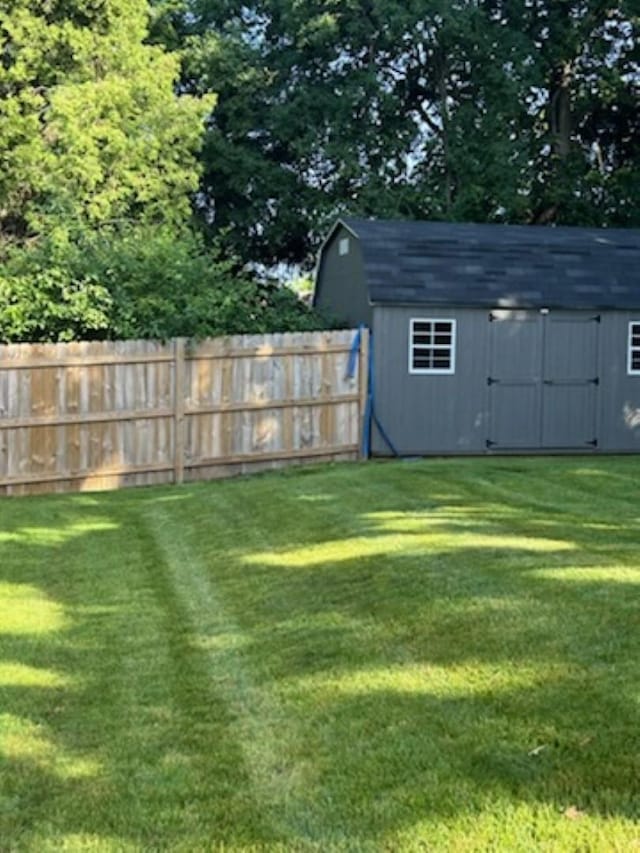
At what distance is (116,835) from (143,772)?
1.64 ft

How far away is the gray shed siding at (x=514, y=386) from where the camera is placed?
50.1ft

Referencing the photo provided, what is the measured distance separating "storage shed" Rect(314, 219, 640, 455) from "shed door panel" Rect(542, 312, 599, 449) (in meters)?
0.02

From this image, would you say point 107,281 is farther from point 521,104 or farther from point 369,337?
point 521,104

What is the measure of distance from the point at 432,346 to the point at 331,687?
11.5 meters

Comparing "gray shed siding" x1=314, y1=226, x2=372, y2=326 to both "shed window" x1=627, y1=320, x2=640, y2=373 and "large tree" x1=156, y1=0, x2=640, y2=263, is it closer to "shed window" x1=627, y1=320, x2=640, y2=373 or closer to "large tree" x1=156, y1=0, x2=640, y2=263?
"shed window" x1=627, y1=320, x2=640, y2=373

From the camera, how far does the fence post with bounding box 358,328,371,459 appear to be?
559 inches

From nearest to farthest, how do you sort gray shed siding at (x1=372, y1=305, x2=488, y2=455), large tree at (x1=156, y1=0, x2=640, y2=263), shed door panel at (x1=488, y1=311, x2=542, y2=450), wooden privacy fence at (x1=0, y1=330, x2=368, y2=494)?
wooden privacy fence at (x1=0, y1=330, x2=368, y2=494)
gray shed siding at (x1=372, y1=305, x2=488, y2=455)
shed door panel at (x1=488, y1=311, x2=542, y2=450)
large tree at (x1=156, y1=0, x2=640, y2=263)

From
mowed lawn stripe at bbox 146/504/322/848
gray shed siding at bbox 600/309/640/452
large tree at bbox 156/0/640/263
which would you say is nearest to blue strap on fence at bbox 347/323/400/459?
gray shed siding at bbox 600/309/640/452

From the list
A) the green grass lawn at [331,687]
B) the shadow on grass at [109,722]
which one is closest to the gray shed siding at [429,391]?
the green grass lawn at [331,687]

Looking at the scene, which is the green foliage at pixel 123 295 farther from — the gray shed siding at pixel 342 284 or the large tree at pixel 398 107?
the large tree at pixel 398 107

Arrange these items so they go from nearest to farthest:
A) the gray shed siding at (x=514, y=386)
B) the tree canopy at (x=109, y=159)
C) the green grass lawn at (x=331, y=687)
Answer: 1. the green grass lawn at (x=331, y=687)
2. the tree canopy at (x=109, y=159)
3. the gray shed siding at (x=514, y=386)

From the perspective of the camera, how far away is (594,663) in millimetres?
4348

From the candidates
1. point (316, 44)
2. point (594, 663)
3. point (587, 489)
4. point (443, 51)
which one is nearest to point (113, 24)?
point (316, 44)

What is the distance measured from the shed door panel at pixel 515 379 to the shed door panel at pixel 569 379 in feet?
0.60
